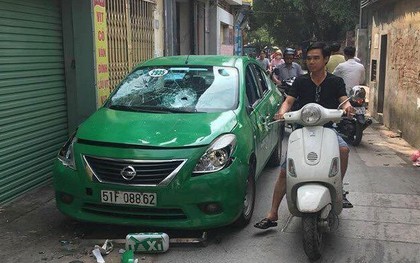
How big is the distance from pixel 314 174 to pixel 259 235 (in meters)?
0.97

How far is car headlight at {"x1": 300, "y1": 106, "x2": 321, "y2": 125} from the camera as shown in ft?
12.7

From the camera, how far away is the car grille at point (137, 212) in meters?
4.04

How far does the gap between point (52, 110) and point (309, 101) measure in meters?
3.70

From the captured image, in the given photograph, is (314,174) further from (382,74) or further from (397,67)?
(382,74)

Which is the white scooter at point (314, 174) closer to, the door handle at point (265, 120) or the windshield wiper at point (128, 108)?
the door handle at point (265, 120)

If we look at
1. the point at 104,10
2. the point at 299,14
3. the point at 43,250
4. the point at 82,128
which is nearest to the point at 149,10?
the point at 104,10

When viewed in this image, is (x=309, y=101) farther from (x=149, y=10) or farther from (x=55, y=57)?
(x=149, y=10)

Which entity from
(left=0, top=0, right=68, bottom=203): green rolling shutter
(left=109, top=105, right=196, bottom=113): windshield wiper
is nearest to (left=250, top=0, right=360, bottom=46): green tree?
(left=0, top=0, right=68, bottom=203): green rolling shutter

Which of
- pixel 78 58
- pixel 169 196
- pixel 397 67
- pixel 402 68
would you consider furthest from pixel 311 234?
pixel 397 67

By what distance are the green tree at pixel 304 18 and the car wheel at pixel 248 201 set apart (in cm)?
2715

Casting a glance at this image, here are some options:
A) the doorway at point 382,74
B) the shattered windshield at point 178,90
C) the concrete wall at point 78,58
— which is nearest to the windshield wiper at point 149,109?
the shattered windshield at point 178,90

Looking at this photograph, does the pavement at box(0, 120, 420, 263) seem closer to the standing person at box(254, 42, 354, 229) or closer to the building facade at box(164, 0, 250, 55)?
the standing person at box(254, 42, 354, 229)

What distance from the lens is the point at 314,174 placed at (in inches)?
149

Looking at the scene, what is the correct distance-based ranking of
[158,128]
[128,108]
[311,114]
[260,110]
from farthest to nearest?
[260,110]
[128,108]
[158,128]
[311,114]
